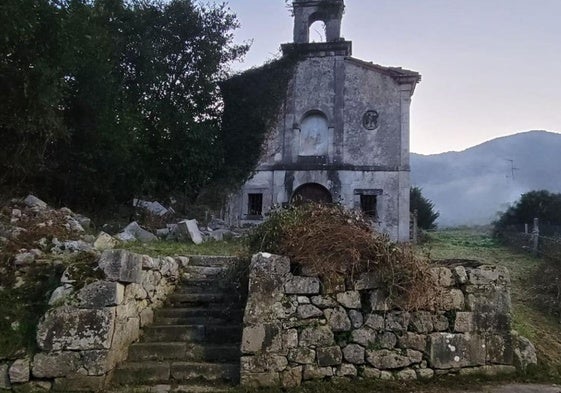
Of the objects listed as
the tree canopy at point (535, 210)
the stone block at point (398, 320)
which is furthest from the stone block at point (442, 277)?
the tree canopy at point (535, 210)

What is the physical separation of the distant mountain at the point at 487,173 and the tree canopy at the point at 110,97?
38506 millimetres

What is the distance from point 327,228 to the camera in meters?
6.42

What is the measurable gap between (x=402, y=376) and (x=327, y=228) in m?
2.03

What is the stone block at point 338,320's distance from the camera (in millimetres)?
Result: 6094

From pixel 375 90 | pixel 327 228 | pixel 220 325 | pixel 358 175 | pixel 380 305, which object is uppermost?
pixel 375 90

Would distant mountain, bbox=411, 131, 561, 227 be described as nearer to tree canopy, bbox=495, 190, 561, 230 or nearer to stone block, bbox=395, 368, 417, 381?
tree canopy, bbox=495, 190, 561, 230

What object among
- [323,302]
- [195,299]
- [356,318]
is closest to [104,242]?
[195,299]

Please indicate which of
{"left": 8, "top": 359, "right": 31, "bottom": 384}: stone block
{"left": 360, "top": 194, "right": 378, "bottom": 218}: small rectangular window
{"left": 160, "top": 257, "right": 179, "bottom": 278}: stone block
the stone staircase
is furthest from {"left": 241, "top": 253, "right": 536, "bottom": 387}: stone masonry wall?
{"left": 360, "top": 194, "right": 378, "bottom": 218}: small rectangular window

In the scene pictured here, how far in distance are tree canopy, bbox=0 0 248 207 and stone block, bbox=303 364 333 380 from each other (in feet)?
26.3

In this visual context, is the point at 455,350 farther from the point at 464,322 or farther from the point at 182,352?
the point at 182,352

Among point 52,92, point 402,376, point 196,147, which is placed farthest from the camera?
point 196,147

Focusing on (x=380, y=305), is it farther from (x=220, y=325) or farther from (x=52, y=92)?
(x=52, y=92)

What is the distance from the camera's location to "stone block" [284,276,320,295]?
6.13 meters

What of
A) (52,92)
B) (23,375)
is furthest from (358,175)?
(23,375)
